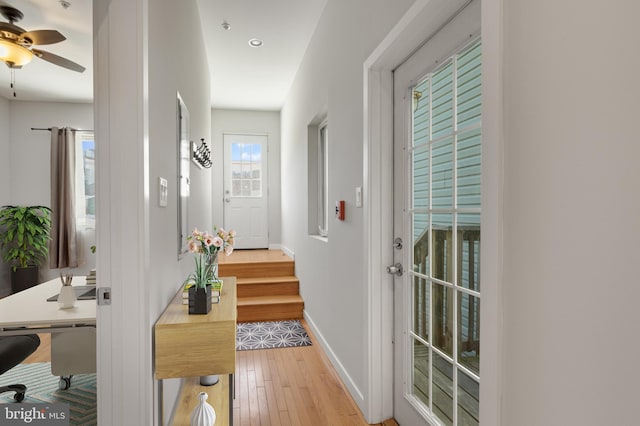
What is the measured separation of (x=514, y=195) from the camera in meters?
0.98

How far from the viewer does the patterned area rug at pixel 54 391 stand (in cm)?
230

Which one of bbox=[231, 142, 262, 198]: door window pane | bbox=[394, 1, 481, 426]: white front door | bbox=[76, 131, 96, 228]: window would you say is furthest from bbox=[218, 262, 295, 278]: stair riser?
bbox=[394, 1, 481, 426]: white front door

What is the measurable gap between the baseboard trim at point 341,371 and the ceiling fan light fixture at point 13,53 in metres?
3.24

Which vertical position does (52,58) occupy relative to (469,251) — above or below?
above

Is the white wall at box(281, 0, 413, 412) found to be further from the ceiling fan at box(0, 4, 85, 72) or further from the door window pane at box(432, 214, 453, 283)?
the ceiling fan at box(0, 4, 85, 72)

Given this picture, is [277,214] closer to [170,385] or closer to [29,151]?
[29,151]

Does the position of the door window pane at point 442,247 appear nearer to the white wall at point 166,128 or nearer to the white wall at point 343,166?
the white wall at point 343,166

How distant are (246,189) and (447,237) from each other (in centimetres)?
517

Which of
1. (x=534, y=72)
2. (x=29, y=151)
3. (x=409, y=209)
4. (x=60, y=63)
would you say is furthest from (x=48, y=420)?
(x=29, y=151)

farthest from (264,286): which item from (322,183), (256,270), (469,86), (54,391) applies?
(469,86)

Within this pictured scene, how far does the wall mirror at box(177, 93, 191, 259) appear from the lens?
7.71 ft

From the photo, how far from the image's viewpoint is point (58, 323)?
5.55 feet

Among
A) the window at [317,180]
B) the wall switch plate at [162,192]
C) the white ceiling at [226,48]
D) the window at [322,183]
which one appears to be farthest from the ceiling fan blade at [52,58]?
the window at [322,183]

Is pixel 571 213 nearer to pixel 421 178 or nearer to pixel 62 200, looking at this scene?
pixel 421 178
